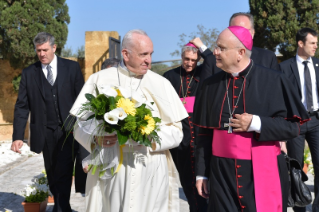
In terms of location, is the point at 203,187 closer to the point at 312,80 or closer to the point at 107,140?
the point at 107,140

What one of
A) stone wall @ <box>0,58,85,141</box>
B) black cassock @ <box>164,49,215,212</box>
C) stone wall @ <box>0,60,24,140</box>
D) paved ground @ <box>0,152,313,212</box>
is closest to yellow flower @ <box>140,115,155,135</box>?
black cassock @ <box>164,49,215,212</box>

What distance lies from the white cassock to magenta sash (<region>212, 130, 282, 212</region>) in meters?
0.69

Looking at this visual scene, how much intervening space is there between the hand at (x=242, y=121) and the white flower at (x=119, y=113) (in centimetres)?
79

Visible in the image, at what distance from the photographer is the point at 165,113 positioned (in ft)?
14.9

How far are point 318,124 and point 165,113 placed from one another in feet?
10.8

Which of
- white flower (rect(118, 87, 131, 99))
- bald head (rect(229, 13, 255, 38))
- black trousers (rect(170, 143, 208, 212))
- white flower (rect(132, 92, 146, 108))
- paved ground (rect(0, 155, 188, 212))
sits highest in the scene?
bald head (rect(229, 13, 255, 38))

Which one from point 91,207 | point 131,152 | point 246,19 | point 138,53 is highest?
point 246,19

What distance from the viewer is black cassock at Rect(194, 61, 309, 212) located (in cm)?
382

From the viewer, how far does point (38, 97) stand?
659 centimetres

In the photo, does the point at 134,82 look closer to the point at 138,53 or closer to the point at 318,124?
the point at 138,53

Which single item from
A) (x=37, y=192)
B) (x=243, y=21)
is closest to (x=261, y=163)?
(x=243, y=21)

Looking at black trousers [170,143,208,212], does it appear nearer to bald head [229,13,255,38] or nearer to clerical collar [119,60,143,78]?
bald head [229,13,255,38]

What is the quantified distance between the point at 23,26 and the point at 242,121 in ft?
50.5

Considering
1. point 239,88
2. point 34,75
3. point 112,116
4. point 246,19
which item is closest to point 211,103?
point 239,88
